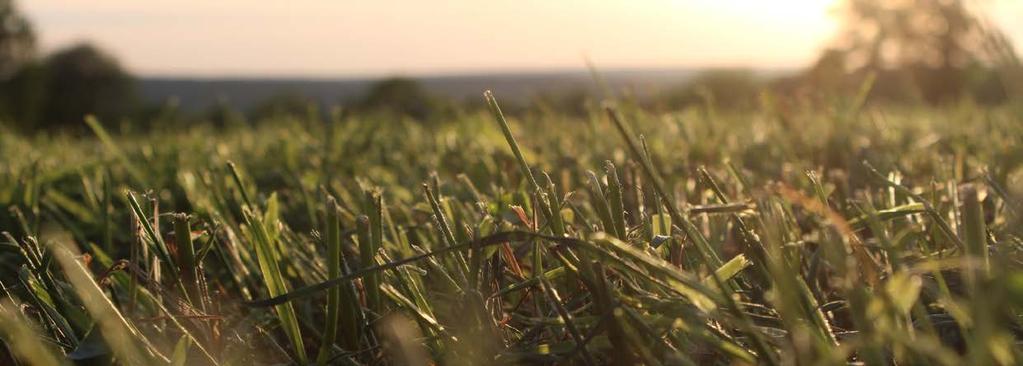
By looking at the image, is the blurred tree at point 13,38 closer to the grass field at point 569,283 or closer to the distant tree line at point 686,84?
the distant tree line at point 686,84

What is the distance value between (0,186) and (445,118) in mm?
2256

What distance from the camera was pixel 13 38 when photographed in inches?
1198

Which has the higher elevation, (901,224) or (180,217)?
(180,217)

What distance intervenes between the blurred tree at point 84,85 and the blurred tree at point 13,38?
2.64ft

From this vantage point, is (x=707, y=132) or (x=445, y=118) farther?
(x=445, y=118)

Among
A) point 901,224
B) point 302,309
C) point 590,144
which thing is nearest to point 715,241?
point 901,224

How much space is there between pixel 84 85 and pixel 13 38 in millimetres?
3086

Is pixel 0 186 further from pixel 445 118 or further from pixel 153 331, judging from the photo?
pixel 445 118

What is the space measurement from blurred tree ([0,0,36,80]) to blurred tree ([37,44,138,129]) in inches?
31.7

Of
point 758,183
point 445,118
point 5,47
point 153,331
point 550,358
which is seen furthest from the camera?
point 5,47

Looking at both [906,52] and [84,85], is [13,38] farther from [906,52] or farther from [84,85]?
Answer: [906,52]

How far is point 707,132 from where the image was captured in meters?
2.22

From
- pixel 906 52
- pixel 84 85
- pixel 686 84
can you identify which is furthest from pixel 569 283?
pixel 84 85

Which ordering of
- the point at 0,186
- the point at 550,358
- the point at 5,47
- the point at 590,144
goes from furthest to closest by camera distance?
the point at 5,47 < the point at 590,144 < the point at 0,186 < the point at 550,358
